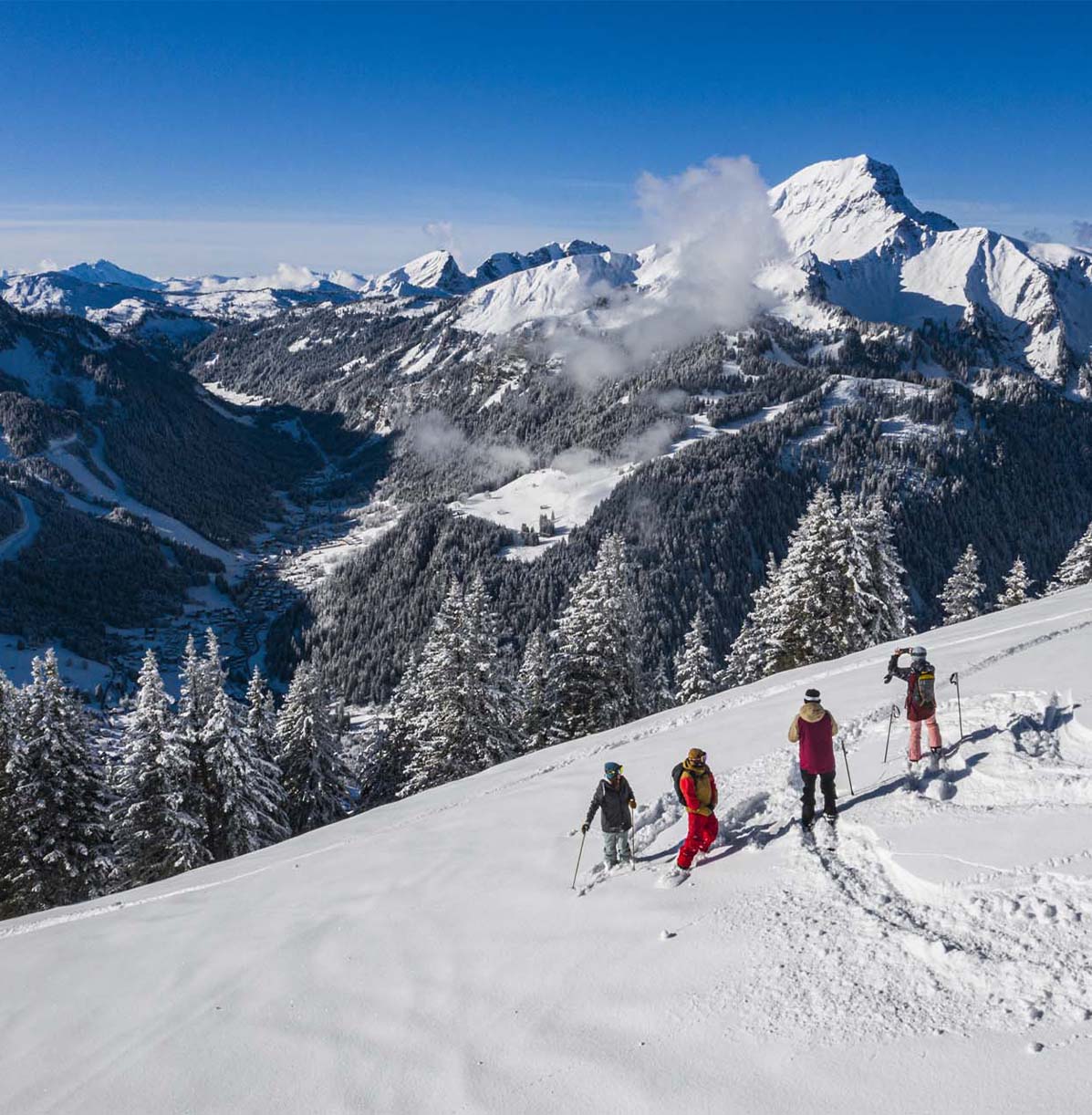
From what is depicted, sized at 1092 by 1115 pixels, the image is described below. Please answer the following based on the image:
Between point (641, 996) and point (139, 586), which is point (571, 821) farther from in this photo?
point (139, 586)

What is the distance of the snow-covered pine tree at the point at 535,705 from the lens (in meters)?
35.0

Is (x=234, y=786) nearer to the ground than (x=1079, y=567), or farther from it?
nearer to the ground

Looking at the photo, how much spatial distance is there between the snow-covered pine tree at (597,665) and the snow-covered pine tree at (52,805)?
19.7m

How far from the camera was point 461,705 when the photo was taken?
3297 cm

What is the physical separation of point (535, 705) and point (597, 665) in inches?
167

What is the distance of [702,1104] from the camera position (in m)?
5.60

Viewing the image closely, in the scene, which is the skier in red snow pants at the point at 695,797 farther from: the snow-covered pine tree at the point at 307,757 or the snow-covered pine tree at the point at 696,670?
the snow-covered pine tree at the point at 696,670

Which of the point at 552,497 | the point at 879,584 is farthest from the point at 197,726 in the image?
the point at 552,497

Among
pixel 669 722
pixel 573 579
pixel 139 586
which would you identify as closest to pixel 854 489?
pixel 573 579

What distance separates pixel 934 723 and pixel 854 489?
178m

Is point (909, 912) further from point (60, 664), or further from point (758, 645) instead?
point (60, 664)

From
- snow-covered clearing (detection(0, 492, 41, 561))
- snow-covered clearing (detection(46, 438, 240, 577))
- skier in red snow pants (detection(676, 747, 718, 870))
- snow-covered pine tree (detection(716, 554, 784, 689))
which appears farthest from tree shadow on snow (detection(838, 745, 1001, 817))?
snow-covered clearing (detection(46, 438, 240, 577))

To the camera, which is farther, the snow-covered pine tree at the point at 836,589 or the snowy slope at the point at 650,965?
the snow-covered pine tree at the point at 836,589

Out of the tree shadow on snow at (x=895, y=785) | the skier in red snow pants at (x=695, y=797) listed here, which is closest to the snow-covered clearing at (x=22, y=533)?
the skier in red snow pants at (x=695, y=797)
